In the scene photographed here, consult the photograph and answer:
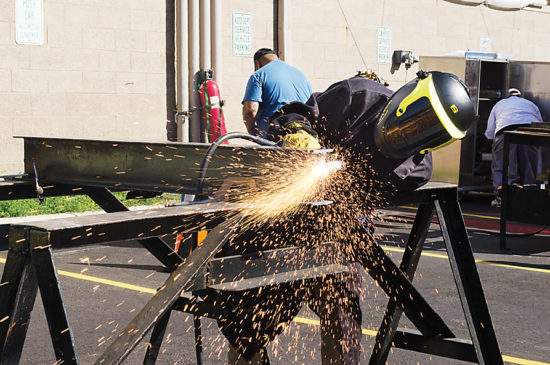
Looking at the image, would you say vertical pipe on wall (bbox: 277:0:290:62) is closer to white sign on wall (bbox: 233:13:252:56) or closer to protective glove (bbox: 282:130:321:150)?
white sign on wall (bbox: 233:13:252:56)

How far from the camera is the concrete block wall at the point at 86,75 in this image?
11.5 m

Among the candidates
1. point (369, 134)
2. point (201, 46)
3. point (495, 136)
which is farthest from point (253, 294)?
point (201, 46)

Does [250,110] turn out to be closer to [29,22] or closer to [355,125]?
[355,125]

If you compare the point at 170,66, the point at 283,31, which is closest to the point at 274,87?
the point at 170,66

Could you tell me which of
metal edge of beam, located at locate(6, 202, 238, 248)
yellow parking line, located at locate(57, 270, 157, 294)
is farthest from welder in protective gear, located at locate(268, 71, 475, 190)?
yellow parking line, located at locate(57, 270, 157, 294)

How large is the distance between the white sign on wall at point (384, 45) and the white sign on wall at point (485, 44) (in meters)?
3.51

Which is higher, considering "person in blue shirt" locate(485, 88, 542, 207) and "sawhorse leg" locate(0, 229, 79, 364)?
"sawhorse leg" locate(0, 229, 79, 364)

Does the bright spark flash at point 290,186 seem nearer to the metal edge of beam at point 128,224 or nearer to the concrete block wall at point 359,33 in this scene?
the metal edge of beam at point 128,224

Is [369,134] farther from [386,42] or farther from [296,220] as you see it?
[386,42]

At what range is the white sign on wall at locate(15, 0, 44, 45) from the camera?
37.6 feet

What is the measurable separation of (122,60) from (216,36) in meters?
1.87

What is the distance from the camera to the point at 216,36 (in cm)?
1384

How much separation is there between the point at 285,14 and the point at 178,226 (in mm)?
12990

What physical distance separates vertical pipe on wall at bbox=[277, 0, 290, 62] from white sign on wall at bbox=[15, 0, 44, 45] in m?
4.88
